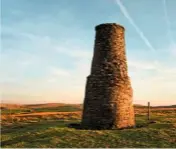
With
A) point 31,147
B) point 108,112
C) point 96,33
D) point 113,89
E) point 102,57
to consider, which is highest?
point 96,33

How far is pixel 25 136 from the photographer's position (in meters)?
17.4

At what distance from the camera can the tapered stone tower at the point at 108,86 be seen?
65.3 feet

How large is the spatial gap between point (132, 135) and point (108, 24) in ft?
24.6

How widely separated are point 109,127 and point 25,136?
5.11 meters

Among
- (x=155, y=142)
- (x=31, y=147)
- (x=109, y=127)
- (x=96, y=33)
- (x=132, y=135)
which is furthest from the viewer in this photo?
(x=96, y=33)

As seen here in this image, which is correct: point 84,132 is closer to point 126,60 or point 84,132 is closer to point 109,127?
point 109,127

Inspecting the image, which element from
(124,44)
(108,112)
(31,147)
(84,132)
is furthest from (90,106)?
(31,147)

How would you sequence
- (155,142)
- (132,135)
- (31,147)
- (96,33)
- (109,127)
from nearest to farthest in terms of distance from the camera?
(31,147)
(155,142)
(132,135)
(109,127)
(96,33)

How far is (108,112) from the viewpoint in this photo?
19875 millimetres

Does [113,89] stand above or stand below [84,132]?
above

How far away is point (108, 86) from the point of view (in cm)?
2006

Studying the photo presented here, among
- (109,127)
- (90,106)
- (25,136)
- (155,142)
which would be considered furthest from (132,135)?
(25,136)

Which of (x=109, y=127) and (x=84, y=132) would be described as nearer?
(x=84, y=132)

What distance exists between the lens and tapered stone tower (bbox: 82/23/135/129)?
19.9 metres
